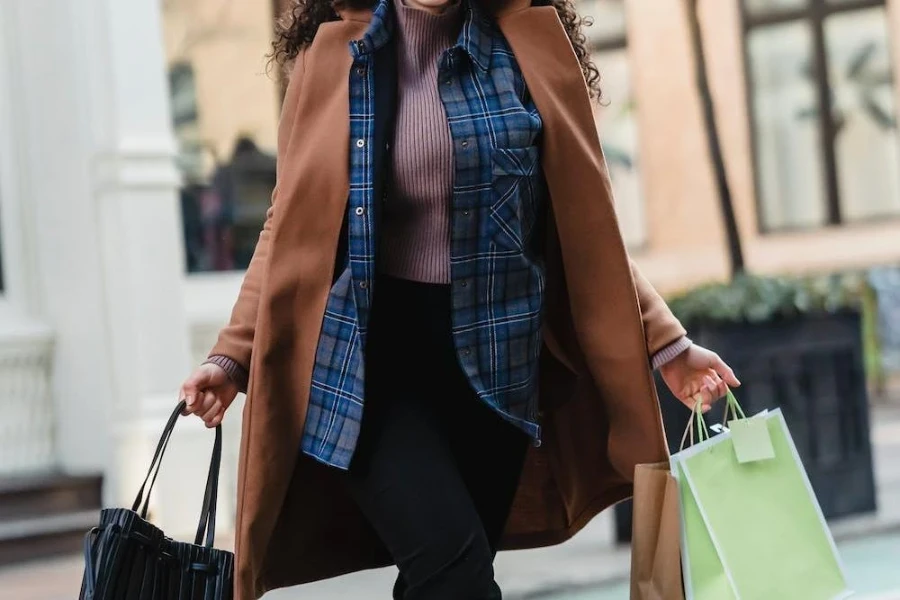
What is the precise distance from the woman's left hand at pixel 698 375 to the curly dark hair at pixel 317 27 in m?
0.59

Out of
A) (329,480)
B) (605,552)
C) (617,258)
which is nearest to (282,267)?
(329,480)

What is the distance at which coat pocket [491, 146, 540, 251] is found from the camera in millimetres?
2613

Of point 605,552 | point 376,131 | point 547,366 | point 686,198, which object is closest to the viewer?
point 376,131

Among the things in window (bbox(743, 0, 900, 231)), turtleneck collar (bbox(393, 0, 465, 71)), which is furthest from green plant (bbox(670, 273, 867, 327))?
window (bbox(743, 0, 900, 231))

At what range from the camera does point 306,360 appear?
2682 mm

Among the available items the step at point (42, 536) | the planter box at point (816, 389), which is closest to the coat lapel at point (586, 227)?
the planter box at point (816, 389)

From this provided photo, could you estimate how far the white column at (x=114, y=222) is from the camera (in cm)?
635

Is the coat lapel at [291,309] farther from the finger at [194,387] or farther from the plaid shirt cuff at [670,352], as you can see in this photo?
the plaid shirt cuff at [670,352]

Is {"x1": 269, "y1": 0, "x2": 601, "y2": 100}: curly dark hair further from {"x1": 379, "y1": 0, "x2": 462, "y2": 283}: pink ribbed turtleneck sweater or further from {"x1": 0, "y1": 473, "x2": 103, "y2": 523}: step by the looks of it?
{"x1": 0, "y1": 473, "x2": 103, "y2": 523}: step

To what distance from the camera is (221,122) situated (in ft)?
24.0

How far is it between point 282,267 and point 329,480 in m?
0.46

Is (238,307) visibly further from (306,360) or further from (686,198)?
(686,198)

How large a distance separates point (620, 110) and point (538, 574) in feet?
28.0

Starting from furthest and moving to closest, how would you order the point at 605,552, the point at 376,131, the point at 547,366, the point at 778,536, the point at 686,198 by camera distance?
the point at 686,198 → the point at 605,552 → the point at 547,366 → the point at 778,536 → the point at 376,131
